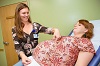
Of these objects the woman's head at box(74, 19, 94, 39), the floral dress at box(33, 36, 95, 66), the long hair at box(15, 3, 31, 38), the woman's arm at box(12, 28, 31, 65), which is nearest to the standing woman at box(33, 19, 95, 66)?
the floral dress at box(33, 36, 95, 66)

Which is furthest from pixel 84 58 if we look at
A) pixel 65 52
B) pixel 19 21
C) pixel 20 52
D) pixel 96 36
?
pixel 19 21

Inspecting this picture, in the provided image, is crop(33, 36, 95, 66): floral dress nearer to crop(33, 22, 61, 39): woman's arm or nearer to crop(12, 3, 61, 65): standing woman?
crop(33, 22, 61, 39): woman's arm

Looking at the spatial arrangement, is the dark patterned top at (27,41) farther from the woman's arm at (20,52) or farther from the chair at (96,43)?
the chair at (96,43)

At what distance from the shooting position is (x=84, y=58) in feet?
4.31

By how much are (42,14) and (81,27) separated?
1.32 meters

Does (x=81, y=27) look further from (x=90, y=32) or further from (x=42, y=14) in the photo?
(x=42, y=14)

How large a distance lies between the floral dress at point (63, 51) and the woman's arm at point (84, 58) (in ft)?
0.13

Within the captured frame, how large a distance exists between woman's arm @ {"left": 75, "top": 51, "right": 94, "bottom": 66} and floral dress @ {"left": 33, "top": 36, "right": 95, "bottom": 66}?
4 centimetres

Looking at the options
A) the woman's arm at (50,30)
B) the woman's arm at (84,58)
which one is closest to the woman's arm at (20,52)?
the woman's arm at (50,30)

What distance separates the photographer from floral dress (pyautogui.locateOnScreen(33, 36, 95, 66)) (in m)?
1.39

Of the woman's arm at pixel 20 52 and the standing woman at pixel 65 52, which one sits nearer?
the standing woman at pixel 65 52

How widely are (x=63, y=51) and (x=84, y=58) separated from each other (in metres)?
0.23

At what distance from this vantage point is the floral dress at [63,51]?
1.39 metres

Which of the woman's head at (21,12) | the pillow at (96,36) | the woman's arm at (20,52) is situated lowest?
the woman's arm at (20,52)
